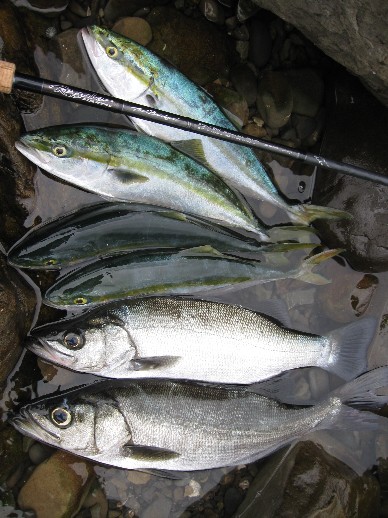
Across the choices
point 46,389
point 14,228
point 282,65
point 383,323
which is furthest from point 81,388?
point 282,65

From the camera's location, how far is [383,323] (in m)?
3.89

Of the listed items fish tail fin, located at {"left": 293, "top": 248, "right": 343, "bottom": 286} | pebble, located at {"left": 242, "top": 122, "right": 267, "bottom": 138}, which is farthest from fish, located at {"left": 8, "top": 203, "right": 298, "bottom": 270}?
pebble, located at {"left": 242, "top": 122, "right": 267, "bottom": 138}

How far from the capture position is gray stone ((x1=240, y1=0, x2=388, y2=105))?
2830 mm

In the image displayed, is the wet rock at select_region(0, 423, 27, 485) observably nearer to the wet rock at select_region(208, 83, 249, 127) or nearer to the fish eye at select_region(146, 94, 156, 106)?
the fish eye at select_region(146, 94, 156, 106)

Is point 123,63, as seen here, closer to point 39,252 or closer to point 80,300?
point 39,252

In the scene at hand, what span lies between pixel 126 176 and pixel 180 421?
5.22 feet

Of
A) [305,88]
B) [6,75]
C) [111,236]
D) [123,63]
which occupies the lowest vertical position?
[111,236]

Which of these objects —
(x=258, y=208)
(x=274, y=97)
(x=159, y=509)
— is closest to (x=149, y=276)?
(x=258, y=208)

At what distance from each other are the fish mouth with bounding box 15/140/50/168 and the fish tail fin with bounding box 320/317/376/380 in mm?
2164

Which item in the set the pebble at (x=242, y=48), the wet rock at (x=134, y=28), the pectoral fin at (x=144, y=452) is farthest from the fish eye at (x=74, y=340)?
the pebble at (x=242, y=48)

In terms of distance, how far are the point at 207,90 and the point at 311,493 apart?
2.79 m

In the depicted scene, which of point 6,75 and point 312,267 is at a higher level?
point 6,75

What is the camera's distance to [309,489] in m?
3.50

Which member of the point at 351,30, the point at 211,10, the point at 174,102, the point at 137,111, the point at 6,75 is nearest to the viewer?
the point at 6,75
